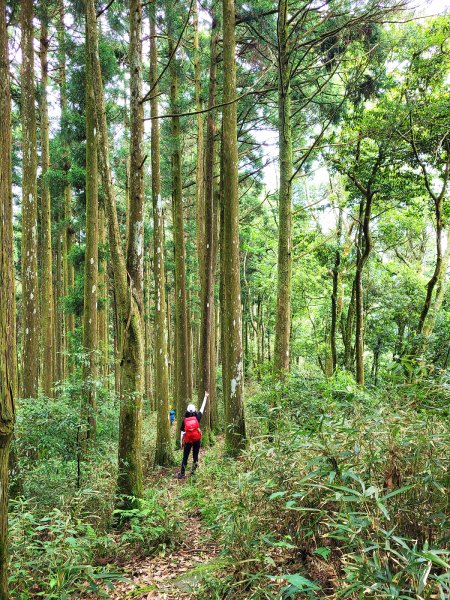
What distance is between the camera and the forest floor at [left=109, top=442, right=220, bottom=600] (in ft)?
11.9

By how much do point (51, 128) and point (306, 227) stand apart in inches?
524

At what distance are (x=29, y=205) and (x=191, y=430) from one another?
649cm

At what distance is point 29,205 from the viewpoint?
9.12m

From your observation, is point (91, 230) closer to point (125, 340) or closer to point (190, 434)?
point (125, 340)

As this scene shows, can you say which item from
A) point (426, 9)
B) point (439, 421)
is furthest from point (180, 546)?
point (426, 9)

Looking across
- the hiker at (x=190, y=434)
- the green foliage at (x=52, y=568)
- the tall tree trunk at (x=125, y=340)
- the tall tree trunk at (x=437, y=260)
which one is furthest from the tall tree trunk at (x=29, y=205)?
the tall tree trunk at (x=437, y=260)

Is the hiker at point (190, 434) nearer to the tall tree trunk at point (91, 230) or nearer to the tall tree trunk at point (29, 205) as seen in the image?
the tall tree trunk at point (91, 230)

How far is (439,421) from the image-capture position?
295 centimetres

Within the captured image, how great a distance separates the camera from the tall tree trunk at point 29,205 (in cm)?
871

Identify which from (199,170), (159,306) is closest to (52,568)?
(159,306)

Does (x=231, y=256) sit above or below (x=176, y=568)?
above

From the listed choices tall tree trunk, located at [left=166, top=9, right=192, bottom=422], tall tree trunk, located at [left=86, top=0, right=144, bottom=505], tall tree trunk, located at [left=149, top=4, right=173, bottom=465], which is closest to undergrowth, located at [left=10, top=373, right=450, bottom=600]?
tall tree trunk, located at [left=86, top=0, right=144, bottom=505]

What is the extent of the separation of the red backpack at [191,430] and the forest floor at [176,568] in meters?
2.34

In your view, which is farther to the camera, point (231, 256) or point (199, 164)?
point (199, 164)
